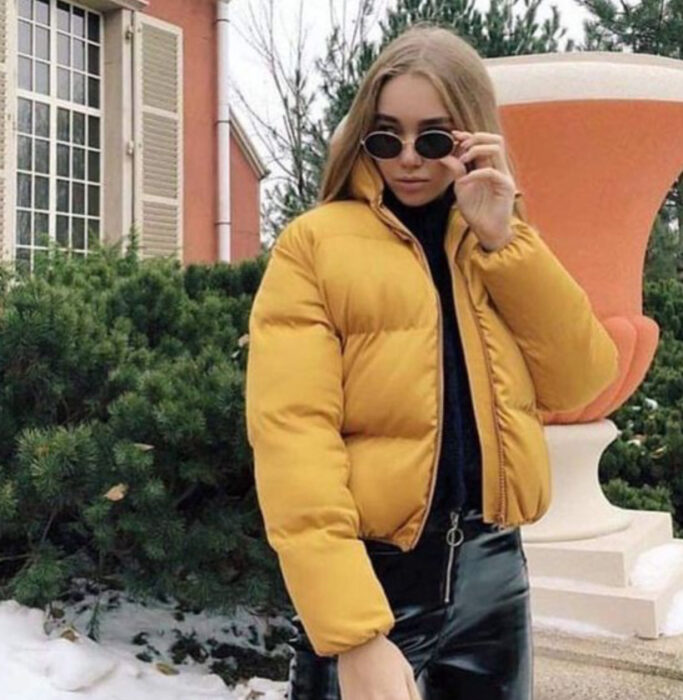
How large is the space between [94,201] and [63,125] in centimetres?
75

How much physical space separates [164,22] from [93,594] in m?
7.97

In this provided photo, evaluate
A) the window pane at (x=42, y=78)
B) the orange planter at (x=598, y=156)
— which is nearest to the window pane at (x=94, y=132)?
the window pane at (x=42, y=78)

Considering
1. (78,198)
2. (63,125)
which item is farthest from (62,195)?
(63,125)

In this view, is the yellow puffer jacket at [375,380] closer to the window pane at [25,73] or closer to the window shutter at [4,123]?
the window shutter at [4,123]

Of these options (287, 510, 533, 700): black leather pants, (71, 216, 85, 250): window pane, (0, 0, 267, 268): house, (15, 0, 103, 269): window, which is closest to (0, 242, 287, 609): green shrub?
(287, 510, 533, 700): black leather pants

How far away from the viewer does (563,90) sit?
220 cm

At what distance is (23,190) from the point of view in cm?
832

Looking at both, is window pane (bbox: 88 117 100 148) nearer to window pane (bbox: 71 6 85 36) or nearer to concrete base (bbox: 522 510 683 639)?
window pane (bbox: 71 6 85 36)

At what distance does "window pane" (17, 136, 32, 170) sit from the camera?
8.30 m

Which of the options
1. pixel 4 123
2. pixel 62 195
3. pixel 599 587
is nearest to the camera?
pixel 599 587

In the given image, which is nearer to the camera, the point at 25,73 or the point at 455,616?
the point at 455,616

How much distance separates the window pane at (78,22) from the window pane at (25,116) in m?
0.91

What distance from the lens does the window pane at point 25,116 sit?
838cm

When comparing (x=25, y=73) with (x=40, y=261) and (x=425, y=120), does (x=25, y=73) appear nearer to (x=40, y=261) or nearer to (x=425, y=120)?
(x=40, y=261)
